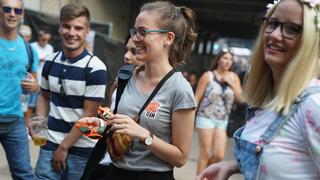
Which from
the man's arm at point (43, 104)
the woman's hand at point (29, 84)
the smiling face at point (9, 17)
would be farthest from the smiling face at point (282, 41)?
the smiling face at point (9, 17)

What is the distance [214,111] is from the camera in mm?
6234

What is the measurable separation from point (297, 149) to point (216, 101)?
4.63 meters

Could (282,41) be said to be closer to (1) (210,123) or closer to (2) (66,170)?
(2) (66,170)

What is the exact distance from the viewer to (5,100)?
3979 millimetres

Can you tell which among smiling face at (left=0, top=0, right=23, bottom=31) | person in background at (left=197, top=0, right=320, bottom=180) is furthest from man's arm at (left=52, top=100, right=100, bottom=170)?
person in background at (left=197, top=0, right=320, bottom=180)

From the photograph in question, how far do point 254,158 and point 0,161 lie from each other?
5.06 metres

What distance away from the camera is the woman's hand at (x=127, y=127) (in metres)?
2.23

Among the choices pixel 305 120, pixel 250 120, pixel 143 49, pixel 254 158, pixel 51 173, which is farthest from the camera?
pixel 51 173

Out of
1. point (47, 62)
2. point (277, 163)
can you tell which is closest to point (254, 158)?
point (277, 163)

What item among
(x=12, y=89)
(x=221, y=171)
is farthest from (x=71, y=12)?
(x=221, y=171)

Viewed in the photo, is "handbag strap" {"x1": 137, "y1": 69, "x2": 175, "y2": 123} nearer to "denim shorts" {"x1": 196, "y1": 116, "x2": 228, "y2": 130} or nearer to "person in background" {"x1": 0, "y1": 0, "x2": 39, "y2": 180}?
"person in background" {"x1": 0, "y1": 0, "x2": 39, "y2": 180}

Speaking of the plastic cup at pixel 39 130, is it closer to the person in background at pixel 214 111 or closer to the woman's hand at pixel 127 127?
the woman's hand at pixel 127 127

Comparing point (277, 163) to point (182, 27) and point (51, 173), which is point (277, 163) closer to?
point (182, 27)

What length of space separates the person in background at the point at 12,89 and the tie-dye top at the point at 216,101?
9.20 ft
